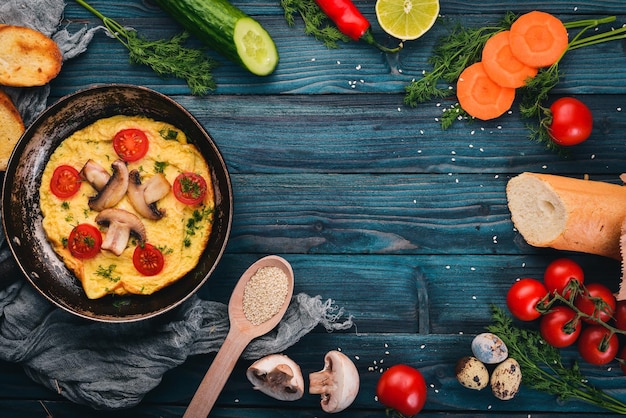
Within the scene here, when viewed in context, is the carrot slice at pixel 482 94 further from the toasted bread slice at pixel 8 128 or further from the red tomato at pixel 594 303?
the toasted bread slice at pixel 8 128

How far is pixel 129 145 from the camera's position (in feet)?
9.87

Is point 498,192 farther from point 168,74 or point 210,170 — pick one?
point 168,74

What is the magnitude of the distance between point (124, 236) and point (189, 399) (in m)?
1.04

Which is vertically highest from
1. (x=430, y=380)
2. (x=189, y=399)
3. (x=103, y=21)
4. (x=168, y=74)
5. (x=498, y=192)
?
(x=103, y=21)

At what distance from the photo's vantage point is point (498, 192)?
3.39 meters

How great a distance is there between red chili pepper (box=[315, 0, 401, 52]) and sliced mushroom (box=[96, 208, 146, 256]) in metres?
1.46

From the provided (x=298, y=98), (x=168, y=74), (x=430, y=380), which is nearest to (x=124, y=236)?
(x=168, y=74)

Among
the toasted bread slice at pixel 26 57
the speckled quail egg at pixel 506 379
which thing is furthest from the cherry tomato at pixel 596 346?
the toasted bread slice at pixel 26 57

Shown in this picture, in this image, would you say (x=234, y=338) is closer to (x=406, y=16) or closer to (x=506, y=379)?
(x=506, y=379)

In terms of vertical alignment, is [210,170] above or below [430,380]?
above

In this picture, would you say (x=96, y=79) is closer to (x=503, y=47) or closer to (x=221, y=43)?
(x=221, y=43)

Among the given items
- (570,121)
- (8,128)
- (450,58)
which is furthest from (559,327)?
(8,128)

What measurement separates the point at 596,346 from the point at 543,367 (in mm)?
310

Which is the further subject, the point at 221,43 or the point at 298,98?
the point at 298,98
